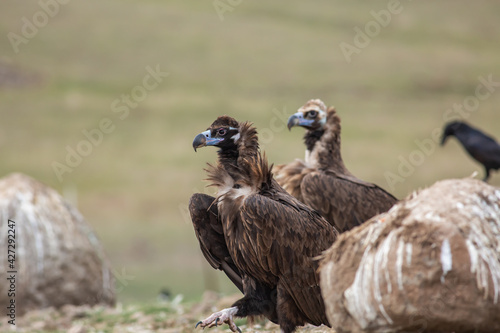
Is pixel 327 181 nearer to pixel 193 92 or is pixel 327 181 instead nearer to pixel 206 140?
pixel 206 140

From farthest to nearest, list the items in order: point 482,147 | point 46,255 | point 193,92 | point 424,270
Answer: point 193,92 < point 482,147 < point 46,255 < point 424,270

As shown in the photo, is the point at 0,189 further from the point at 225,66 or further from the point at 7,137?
the point at 225,66

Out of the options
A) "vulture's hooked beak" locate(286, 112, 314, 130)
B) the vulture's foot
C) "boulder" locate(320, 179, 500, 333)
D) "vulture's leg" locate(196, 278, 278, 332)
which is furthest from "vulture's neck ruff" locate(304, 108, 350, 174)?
"boulder" locate(320, 179, 500, 333)

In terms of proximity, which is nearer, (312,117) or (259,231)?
(259,231)

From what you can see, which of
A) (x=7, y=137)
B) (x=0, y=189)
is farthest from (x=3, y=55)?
(x=0, y=189)

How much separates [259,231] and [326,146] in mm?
3142

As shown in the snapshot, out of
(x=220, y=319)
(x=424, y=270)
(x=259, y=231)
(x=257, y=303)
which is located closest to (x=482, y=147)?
(x=257, y=303)

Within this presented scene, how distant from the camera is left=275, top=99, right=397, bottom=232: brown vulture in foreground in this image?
30.2 feet

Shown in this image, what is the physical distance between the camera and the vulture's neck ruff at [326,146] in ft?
31.7

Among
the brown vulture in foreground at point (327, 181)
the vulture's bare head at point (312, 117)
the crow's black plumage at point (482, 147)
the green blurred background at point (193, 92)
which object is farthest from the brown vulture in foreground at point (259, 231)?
→ the green blurred background at point (193, 92)

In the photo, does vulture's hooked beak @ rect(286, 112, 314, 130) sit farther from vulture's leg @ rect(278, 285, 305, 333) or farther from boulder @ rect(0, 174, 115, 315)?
boulder @ rect(0, 174, 115, 315)

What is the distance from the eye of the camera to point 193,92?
164 ft

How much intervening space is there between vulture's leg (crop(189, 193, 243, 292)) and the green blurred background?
1496 centimetres

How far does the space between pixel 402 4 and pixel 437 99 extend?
20.8 m
